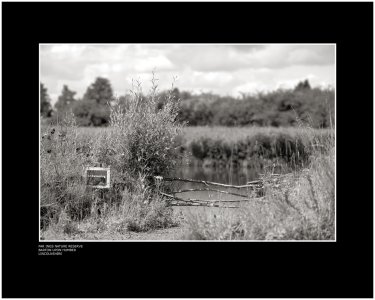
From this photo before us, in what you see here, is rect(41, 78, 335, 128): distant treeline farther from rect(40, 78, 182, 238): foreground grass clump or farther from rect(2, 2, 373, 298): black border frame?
rect(2, 2, 373, 298): black border frame

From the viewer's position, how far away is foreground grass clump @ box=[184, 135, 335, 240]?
6234 millimetres

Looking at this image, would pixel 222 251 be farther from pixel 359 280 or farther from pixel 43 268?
pixel 43 268

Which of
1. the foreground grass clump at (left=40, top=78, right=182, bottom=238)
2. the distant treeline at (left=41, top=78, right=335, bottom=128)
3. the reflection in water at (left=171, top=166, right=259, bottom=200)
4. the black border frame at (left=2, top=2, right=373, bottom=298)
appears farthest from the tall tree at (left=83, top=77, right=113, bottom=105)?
the black border frame at (left=2, top=2, right=373, bottom=298)

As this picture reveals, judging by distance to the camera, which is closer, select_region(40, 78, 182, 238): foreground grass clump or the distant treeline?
select_region(40, 78, 182, 238): foreground grass clump

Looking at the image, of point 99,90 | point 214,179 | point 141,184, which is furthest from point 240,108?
point 141,184

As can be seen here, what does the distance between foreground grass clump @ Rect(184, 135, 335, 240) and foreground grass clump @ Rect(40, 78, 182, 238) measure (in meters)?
1.61

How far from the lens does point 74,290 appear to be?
5.76 m

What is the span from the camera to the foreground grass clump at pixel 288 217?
20.5ft

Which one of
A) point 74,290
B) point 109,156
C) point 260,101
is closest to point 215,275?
point 74,290

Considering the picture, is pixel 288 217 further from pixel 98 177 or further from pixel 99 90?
pixel 99 90

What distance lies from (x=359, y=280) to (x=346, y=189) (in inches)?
41.4

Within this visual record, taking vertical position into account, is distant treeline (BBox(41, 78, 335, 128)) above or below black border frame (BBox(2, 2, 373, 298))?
above

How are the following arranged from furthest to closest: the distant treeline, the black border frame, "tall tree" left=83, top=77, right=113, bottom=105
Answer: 1. "tall tree" left=83, top=77, right=113, bottom=105
2. the distant treeline
3. the black border frame

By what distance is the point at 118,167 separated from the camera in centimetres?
878
